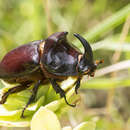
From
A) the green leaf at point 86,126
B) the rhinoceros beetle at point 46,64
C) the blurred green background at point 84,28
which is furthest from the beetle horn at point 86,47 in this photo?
the blurred green background at point 84,28

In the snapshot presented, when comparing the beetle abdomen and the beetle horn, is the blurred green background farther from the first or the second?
the beetle horn

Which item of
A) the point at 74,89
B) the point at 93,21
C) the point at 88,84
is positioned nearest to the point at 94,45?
the point at 88,84

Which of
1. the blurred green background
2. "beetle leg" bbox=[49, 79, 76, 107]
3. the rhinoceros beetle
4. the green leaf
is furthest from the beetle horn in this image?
the blurred green background

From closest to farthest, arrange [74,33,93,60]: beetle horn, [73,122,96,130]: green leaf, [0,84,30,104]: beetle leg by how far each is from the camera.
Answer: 1. [73,122,96,130]: green leaf
2. [74,33,93,60]: beetle horn
3. [0,84,30,104]: beetle leg

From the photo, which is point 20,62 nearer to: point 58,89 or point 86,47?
point 58,89

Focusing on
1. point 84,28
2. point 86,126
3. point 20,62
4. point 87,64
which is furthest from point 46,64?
point 84,28

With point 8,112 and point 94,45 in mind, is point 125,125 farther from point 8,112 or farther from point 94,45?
point 8,112

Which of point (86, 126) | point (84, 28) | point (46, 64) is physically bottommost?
point (84, 28)
